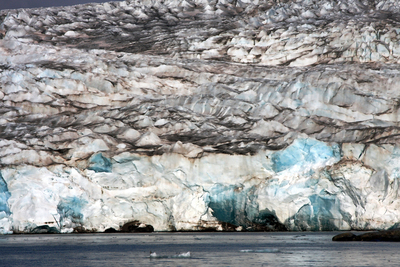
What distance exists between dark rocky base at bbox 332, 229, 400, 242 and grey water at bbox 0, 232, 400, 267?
0.59m

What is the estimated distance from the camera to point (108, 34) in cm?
4234

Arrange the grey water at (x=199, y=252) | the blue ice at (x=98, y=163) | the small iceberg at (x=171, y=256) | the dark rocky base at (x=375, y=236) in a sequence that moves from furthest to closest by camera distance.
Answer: the blue ice at (x=98, y=163) → the dark rocky base at (x=375, y=236) → the small iceberg at (x=171, y=256) → the grey water at (x=199, y=252)

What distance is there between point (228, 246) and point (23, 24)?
29864mm

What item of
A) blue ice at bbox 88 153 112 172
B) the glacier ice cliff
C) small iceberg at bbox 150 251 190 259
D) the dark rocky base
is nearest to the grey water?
small iceberg at bbox 150 251 190 259

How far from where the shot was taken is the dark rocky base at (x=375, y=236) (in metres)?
22.1

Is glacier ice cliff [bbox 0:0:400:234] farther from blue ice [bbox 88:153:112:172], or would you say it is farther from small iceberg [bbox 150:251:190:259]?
small iceberg [bbox 150:251:190:259]

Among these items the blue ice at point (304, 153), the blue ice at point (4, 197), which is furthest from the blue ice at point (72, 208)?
the blue ice at point (304, 153)

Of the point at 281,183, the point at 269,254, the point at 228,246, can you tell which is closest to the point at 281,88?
the point at 281,183

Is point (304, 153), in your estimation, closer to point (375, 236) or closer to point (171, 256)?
point (375, 236)

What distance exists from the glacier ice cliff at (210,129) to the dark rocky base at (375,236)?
0.56 metres

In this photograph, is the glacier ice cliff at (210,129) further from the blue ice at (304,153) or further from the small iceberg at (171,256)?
the small iceberg at (171,256)

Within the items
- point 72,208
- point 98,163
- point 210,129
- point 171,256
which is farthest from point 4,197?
point 171,256

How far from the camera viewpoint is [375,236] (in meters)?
22.5

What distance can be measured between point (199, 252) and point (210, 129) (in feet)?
32.3
